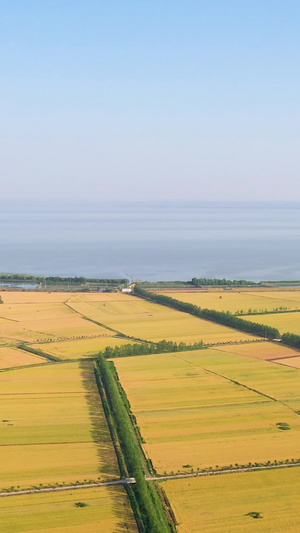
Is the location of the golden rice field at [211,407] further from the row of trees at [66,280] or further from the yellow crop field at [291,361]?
the row of trees at [66,280]

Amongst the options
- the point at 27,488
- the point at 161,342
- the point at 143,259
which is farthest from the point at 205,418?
the point at 143,259

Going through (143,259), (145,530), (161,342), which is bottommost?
(145,530)

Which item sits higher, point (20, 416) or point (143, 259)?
point (143, 259)

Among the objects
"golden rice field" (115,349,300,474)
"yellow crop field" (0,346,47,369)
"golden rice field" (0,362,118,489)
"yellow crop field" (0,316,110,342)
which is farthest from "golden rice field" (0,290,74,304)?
"golden rice field" (0,362,118,489)

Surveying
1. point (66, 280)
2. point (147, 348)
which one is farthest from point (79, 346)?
point (66, 280)

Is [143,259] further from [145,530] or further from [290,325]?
[145,530]

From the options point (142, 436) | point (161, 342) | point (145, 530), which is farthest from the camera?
point (161, 342)

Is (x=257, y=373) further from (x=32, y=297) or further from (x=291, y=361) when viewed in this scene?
(x=32, y=297)
